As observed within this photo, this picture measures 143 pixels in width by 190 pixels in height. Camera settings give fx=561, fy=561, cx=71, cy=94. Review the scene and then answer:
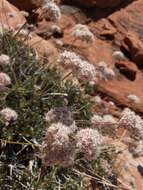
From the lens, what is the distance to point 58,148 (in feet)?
12.8

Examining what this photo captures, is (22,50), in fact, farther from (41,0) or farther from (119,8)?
(119,8)

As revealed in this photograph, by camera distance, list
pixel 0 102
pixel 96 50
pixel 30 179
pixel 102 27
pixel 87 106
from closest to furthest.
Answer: pixel 30 179, pixel 0 102, pixel 87 106, pixel 96 50, pixel 102 27

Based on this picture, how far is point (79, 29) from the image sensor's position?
6461mm

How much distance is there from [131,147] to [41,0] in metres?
2.05

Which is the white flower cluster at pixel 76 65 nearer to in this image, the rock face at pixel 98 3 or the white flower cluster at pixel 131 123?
the white flower cluster at pixel 131 123

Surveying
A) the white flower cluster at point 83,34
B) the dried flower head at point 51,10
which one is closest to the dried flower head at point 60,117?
the white flower cluster at point 83,34

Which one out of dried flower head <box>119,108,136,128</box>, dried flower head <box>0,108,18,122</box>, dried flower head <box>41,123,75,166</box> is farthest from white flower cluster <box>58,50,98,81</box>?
dried flower head <box>41,123,75,166</box>

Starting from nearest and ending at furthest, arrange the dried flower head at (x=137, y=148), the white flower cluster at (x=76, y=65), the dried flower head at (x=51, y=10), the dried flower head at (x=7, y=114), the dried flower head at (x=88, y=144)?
1. the dried flower head at (x=88, y=144)
2. the white flower cluster at (x=76, y=65)
3. the dried flower head at (x=7, y=114)
4. the dried flower head at (x=137, y=148)
5. the dried flower head at (x=51, y=10)

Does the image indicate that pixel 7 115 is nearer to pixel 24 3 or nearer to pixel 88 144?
pixel 88 144

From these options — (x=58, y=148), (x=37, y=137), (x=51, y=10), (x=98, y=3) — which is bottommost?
(x=98, y=3)

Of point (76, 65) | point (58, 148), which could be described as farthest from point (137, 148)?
point (58, 148)

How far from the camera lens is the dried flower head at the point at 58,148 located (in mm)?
3908

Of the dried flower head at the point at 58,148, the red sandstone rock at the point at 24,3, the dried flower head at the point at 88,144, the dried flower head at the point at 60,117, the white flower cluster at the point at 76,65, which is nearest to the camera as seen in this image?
the dried flower head at the point at 58,148

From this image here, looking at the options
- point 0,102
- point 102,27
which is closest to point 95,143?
point 0,102
